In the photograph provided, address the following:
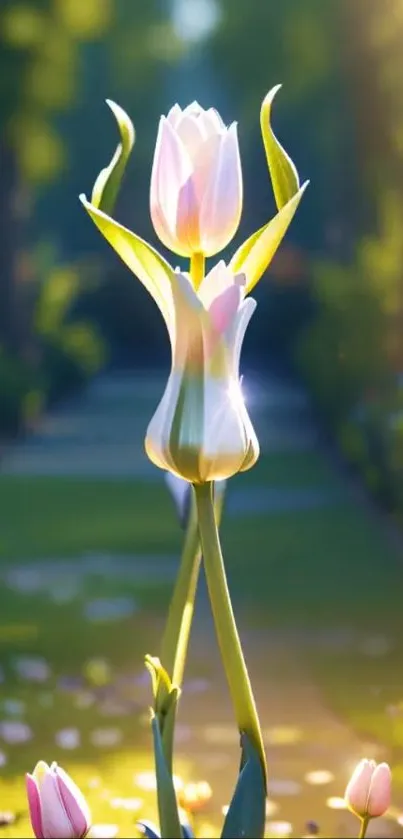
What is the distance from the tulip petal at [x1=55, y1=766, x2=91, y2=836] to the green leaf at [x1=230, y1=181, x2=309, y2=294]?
299 millimetres

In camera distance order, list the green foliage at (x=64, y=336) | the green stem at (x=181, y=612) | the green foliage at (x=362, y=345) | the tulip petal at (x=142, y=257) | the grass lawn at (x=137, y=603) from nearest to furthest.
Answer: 1. the tulip petal at (x=142, y=257)
2. the green stem at (x=181, y=612)
3. the grass lawn at (x=137, y=603)
4. the green foliage at (x=64, y=336)
5. the green foliage at (x=362, y=345)

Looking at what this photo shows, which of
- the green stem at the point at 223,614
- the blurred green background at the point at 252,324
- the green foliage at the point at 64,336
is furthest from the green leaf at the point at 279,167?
the green foliage at the point at 64,336

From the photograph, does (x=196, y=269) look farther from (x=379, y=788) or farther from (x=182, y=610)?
(x=379, y=788)

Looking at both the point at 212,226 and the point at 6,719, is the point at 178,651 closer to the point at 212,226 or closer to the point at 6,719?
the point at 212,226

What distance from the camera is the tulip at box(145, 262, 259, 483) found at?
1.81 feet

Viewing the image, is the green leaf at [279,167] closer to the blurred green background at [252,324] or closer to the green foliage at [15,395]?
the blurred green background at [252,324]

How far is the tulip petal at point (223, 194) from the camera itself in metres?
0.56

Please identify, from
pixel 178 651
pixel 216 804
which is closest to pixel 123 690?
pixel 216 804

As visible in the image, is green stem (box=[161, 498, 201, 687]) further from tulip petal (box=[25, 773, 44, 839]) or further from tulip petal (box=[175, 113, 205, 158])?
tulip petal (box=[175, 113, 205, 158])

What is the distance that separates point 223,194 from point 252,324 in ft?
6.74

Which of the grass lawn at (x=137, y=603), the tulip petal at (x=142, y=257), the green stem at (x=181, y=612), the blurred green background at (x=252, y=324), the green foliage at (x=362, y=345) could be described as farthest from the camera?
the green foliage at (x=362, y=345)

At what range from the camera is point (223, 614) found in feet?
1.94

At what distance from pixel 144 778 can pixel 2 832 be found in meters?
0.25

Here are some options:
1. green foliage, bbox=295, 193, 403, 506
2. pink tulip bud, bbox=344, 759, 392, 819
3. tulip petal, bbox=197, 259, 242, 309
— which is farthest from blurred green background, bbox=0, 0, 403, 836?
tulip petal, bbox=197, 259, 242, 309
